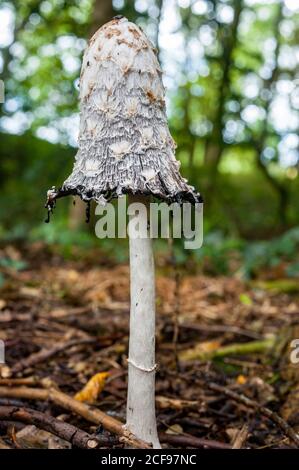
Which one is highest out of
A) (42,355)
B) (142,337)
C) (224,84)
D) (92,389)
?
(224,84)

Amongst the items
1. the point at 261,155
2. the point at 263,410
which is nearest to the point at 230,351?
the point at 263,410

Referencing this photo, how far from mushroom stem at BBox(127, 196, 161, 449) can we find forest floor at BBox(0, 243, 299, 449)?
5.3 inches

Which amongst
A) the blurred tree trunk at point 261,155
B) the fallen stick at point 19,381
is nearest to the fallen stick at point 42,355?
the fallen stick at point 19,381

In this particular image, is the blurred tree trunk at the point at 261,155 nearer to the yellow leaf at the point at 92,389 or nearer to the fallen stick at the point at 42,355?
the fallen stick at the point at 42,355

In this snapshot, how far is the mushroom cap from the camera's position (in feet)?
6.78

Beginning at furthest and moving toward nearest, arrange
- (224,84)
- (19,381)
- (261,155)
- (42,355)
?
1. (261,155)
2. (224,84)
3. (42,355)
4. (19,381)

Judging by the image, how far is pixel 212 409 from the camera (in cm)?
284

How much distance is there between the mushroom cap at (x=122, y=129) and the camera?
207 centimetres

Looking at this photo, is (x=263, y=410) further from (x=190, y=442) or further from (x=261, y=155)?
(x=261, y=155)

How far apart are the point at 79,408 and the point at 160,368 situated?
0.86 meters

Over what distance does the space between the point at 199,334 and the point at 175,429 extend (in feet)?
4.68

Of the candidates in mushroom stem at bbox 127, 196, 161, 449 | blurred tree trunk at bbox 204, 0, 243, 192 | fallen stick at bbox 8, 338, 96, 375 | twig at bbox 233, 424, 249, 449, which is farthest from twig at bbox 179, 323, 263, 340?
blurred tree trunk at bbox 204, 0, 243, 192

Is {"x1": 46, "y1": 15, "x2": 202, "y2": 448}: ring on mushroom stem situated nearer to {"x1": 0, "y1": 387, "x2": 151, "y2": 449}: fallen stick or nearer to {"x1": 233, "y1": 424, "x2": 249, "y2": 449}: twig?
{"x1": 0, "y1": 387, "x2": 151, "y2": 449}: fallen stick

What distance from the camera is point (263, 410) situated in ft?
8.54
